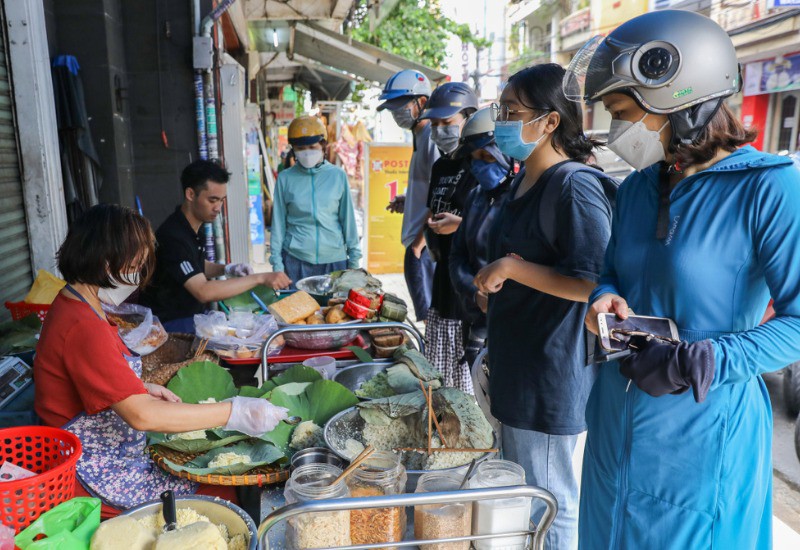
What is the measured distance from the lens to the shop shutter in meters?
3.33

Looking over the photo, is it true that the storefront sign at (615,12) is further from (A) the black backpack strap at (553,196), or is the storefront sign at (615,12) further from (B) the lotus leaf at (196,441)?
(B) the lotus leaf at (196,441)

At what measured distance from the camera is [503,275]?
195cm

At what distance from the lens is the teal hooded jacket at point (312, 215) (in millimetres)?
4672

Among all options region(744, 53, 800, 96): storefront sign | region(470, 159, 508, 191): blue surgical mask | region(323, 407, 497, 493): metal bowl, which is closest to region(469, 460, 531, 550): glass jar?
region(323, 407, 497, 493): metal bowl

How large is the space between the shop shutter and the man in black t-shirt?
0.83m

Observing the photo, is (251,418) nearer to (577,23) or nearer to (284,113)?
(284,113)

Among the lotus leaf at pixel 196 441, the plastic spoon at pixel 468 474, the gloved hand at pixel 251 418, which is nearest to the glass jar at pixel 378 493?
the plastic spoon at pixel 468 474

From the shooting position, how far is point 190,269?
319cm

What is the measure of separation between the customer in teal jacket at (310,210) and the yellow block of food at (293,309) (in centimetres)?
162

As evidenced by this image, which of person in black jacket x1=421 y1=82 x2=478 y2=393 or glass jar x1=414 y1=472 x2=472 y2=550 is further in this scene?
person in black jacket x1=421 y1=82 x2=478 y2=393

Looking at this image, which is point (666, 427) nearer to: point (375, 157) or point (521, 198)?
point (521, 198)

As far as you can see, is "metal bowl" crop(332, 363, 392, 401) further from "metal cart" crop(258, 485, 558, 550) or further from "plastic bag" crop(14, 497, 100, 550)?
"plastic bag" crop(14, 497, 100, 550)

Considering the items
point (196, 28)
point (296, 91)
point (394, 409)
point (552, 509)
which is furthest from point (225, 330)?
point (296, 91)

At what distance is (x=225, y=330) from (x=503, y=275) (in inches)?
62.3
